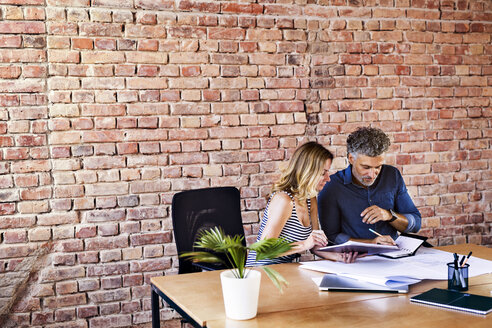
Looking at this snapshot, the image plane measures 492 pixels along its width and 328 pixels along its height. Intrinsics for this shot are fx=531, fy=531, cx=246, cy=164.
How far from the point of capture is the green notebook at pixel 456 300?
1823 mm

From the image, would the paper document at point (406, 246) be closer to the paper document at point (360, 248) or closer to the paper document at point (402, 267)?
the paper document at point (402, 267)

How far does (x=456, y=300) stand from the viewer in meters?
1.91

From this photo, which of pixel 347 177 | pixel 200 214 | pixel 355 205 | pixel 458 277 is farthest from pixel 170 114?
pixel 458 277

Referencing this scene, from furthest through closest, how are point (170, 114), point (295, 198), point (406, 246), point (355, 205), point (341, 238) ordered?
point (170, 114) → point (355, 205) → point (341, 238) → point (295, 198) → point (406, 246)

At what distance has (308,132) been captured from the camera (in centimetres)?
392

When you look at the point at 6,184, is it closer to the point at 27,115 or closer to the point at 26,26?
the point at 27,115

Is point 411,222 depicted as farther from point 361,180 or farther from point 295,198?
point 295,198

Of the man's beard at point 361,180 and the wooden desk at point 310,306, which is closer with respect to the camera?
the wooden desk at point 310,306

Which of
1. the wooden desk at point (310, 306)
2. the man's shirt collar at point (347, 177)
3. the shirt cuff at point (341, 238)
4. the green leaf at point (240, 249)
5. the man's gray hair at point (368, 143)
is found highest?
the man's gray hair at point (368, 143)

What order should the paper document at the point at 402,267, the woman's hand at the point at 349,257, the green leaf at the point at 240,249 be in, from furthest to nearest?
the woman's hand at the point at 349,257 → the paper document at the point at 402,267 → the green leaf at the point at 240,249

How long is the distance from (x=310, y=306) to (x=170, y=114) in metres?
2.03

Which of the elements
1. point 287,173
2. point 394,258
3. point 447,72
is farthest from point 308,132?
point 394,258

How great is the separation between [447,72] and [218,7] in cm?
190

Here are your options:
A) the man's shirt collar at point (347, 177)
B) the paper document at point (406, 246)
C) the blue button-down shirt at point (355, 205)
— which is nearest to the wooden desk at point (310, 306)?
the paper document at point (406, 246)
